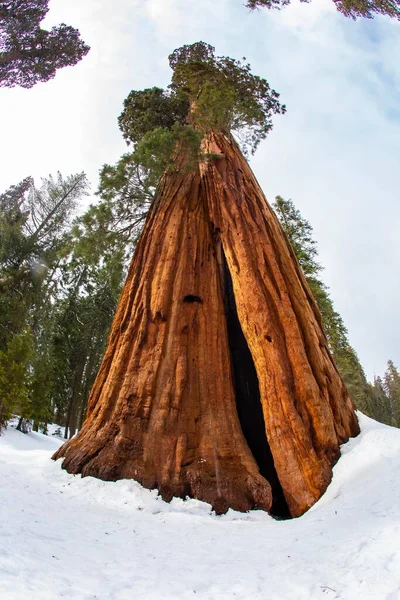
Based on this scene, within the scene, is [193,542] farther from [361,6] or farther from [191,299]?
[361,6]

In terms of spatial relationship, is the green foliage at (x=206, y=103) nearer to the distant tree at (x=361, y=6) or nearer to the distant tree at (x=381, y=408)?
the distant tree at (x=361, y=6)

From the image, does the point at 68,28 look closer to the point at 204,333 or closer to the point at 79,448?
the point at 204,333

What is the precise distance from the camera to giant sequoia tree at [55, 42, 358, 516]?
660cm

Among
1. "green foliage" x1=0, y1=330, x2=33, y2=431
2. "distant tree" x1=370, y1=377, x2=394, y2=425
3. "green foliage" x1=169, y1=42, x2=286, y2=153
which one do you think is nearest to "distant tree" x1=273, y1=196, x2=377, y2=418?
"green foliage" x1=169, y1=42, x2=286, y2=153

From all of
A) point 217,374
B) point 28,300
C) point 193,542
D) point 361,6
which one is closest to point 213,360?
point 217,374

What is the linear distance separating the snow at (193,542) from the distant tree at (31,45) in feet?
33.8

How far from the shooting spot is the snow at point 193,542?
106 inches

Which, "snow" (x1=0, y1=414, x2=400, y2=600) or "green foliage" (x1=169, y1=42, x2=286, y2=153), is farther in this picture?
"green foliage" (x1=169, y1=42, x2=286, y2=153)

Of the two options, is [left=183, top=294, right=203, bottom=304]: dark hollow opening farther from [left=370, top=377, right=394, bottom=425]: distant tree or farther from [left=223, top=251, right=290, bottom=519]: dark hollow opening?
[left=370, top=377, right=394, bottom=425]: distant tree

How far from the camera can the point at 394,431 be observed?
6.82 meters

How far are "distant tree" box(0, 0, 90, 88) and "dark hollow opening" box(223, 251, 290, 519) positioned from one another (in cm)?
761

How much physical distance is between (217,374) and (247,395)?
6.94 ft

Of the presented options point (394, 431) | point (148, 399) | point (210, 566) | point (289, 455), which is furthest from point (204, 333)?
point (210, 566)

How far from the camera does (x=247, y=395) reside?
996cm
